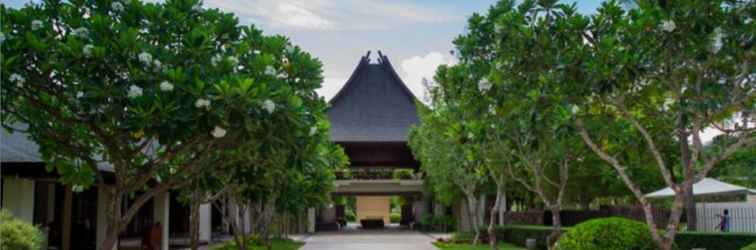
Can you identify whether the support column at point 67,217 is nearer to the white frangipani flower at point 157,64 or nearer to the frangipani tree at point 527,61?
the frangipani tree at point 527,61

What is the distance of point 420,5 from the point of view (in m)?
11.3

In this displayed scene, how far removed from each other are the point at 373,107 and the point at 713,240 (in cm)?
2410

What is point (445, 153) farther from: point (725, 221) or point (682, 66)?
point (682, 66)

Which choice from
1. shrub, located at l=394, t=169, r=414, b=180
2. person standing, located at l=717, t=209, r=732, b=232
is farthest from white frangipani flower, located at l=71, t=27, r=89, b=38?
shrub, located at l=394, t=169, r=414, b=180

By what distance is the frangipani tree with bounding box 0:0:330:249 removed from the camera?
722 centimetres

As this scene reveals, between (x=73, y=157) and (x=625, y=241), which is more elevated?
(x=73, y=157)

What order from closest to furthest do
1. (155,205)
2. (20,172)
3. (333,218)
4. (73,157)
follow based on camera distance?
1. (73,157)
2. (20,172)
3. (155,205)
4. (333,218)

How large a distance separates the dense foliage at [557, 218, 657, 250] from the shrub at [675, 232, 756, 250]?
4.14 metres

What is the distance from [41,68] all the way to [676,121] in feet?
27.0

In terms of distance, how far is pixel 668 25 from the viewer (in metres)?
9.62

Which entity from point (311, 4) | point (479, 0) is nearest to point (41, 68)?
point (311, 4)

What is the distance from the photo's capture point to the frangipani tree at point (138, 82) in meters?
7.22

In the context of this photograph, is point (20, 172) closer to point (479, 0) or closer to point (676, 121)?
point (479, 0)

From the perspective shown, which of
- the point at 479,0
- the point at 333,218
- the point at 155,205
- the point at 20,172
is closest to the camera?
the point at 479,0
